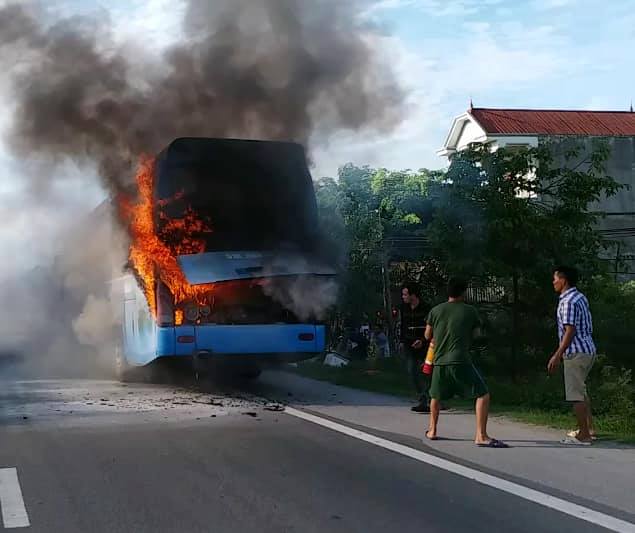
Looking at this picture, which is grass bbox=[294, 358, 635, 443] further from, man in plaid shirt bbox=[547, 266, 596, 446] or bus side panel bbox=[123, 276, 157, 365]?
bus side panel bbox=[123, 276, 157, 365]

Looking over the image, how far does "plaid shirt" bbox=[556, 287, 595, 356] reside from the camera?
8.05m

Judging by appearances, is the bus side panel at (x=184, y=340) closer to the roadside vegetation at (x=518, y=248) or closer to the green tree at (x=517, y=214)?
the roadside vegetation at (x=518, y=248)

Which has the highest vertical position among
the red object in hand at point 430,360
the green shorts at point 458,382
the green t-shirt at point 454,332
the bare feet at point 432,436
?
the green t-shirt at point 454,332

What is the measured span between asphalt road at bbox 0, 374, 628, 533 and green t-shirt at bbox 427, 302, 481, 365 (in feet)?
3.57

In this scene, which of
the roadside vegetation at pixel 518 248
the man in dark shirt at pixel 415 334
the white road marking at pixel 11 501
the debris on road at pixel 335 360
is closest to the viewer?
the white road marking at pixel 11 501

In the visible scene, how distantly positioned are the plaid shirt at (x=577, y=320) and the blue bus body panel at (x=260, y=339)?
527cm

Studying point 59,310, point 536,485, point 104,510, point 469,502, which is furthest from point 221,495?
point 59,310

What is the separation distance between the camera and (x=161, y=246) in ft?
40.9

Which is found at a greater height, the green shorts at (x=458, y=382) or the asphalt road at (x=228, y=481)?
the green shorts at (x=458, y=382)

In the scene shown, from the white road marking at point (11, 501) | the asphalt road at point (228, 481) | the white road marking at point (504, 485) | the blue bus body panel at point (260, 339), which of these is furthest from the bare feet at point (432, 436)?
the blue bus body panel at point (260, 339)

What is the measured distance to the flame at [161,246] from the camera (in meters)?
12.3

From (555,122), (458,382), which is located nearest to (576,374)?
(458,382)

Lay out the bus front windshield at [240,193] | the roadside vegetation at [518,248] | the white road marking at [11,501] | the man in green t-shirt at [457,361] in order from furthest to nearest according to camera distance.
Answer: the roadside vegetation at [518,248]
the bus front windshield at [240,193]
the man in green t-shirt at [457,361]
the white road marking at [11,501]

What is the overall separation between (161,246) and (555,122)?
45.9 meters
